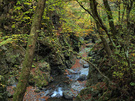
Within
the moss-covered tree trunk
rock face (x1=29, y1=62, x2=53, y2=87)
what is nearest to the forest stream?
rock face (x1=29, y1=62, x2=53, y2=87)

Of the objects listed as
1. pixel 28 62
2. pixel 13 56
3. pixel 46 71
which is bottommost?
pixel 46 71

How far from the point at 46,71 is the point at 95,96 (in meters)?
6.24

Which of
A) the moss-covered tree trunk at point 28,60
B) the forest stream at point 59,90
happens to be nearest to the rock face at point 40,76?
the forest stream at point 59,90

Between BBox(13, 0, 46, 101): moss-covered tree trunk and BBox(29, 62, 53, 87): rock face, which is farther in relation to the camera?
BBox(29, 62, 53, 87): rock face

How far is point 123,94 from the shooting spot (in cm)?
406

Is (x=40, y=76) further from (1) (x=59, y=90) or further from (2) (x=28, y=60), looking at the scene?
(2) (x=28, y=60)

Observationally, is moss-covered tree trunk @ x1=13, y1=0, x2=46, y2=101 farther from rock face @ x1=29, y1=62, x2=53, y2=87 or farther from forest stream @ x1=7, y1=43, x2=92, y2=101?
rock face @ x1=29, y1=62, x2=53, y2=87

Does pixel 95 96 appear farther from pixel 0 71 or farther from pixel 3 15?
pixel 3 15

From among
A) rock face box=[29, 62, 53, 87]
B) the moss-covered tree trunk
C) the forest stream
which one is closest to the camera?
the moss-covered tree trunk

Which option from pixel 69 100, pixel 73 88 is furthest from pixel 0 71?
pixel 73 88

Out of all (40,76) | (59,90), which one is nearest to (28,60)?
(59,90)

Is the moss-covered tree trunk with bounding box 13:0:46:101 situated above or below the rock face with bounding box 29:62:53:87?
above

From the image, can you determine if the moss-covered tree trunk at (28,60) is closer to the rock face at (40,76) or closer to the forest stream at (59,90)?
the forest stream at (59,90)

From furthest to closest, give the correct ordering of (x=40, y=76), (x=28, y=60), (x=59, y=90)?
(x=40, y=76) < (x=59, y=90) < (x=28, y=60)
